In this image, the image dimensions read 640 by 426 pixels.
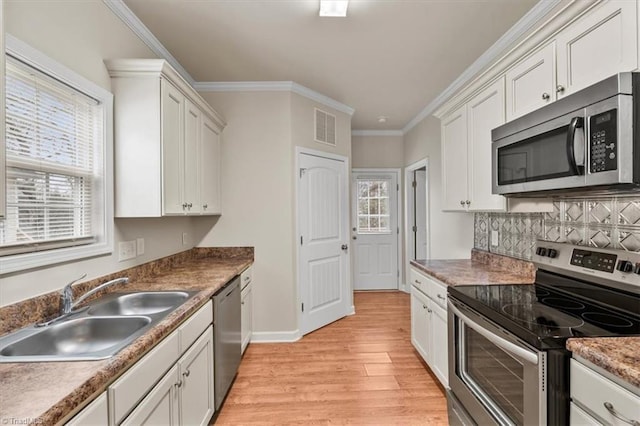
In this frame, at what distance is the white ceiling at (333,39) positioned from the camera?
2184 mm

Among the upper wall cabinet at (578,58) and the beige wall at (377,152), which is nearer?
the upper wall cabinet at (578,58)

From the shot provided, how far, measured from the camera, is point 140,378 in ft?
3.93

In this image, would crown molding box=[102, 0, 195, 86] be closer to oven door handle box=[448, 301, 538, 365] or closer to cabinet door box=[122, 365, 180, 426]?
cabinet door box=[122, 365, 180, 426]

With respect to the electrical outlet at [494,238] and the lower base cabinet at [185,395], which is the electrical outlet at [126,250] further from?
the electrical outlet at [494,238]

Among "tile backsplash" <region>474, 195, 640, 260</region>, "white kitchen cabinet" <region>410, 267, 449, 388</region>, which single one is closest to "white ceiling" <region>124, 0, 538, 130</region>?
"tile backsplash" <region>474, 195, 640, 260</region>

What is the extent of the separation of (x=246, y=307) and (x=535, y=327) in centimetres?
245

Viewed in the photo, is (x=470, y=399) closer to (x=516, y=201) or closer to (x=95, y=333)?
(x=516, y=201)

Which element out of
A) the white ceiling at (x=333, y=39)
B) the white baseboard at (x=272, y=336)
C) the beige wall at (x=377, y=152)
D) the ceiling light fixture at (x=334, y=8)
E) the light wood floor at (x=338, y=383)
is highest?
the white ceiling at (x=333, y=39)

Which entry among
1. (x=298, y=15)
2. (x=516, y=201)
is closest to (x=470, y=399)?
(x=516, y=201)

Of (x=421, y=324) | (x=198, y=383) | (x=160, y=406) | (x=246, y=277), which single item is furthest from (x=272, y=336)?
(x=160, y=406)

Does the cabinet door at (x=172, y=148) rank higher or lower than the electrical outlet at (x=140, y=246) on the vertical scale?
higher

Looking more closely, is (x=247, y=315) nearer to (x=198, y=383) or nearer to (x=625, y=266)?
(x=198, y=383)

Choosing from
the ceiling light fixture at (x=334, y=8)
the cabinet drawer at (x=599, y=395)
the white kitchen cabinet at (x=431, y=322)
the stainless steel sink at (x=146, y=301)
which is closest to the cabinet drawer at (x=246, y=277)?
the stainless steel sink at (x=146, y=301)

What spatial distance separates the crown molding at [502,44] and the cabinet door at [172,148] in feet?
8.23
